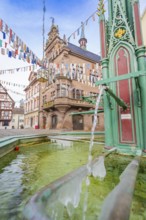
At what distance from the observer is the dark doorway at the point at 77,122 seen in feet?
63.7

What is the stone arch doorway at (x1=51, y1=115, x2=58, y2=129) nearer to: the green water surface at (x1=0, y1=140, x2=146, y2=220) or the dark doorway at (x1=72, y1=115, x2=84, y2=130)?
the dark doorway at (x1=72, y1=115, x2=84, y2=130)

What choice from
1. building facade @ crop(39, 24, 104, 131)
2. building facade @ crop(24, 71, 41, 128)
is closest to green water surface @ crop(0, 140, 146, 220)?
building facade @ crop(39, 24, 104, 131)

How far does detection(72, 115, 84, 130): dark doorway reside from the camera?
1941 cm

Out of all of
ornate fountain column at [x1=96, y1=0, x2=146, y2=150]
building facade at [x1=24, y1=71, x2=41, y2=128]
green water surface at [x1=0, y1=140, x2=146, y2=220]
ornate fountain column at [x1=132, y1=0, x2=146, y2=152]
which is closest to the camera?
green water surface at [x1=0, y1=140, x2=146, y2=220]

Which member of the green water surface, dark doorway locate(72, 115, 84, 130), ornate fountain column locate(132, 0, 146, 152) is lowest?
the green water surface

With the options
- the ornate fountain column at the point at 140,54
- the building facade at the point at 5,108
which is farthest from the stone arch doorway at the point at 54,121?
the building facade at the point at 5,108

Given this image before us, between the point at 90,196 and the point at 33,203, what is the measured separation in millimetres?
1431

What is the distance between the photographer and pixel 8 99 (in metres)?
42.8

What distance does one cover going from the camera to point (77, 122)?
776 inches

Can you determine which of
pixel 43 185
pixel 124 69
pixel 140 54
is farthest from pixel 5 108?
pixel 43 185

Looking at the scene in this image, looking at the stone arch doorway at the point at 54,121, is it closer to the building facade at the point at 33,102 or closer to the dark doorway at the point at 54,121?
the dark doorway at the point at 54,121

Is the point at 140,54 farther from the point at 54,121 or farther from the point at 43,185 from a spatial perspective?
the point at 54,121

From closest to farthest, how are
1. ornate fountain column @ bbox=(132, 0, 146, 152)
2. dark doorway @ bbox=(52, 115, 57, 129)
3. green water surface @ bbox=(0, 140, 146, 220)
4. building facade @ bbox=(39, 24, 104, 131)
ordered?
green water surface @ bbox=(0, 140, 146, 220) → ornate fountain column @ bbox=(132, 0, 146, 152) → building facade @ bbox=(39, 24, 104, 131) → dark doorway @ bbox=(52, 115, 57, 129)

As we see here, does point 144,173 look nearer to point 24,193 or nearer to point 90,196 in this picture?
point 90,196
